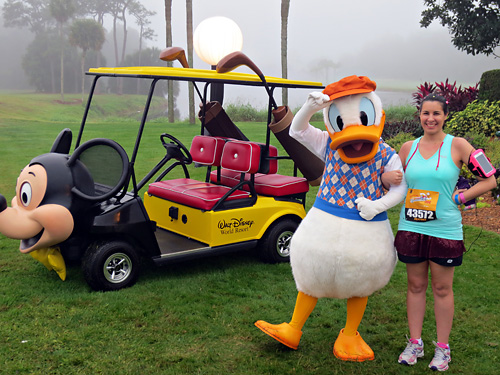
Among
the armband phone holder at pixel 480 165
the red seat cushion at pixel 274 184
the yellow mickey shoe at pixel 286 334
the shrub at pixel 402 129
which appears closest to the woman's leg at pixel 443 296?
the armband phone holder at pixel 480 165

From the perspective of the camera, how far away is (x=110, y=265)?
4520 mm

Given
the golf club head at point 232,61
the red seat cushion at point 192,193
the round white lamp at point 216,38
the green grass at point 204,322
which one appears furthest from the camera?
the round white lamp at point 216,38

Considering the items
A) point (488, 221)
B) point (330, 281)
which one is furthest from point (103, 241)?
point (488, 221)

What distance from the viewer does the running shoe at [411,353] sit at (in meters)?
3.44

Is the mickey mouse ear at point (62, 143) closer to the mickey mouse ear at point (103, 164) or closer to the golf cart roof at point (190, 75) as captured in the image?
the mickey mouse ear at point (103, 164)

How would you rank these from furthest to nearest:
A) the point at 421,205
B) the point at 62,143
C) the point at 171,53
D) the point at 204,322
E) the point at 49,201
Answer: the point at 171,53 → the point at 62,143 → the point at 49,201 → the point at 204,322 → the point at 421,205

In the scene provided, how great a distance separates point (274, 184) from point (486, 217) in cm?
321

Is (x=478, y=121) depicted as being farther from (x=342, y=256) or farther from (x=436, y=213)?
(x=342, y=256)

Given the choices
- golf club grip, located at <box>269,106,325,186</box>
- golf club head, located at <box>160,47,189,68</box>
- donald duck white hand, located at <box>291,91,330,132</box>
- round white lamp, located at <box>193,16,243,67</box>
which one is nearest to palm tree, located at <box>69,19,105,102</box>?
round white lamp, located at <box>193,16,243,67</box>

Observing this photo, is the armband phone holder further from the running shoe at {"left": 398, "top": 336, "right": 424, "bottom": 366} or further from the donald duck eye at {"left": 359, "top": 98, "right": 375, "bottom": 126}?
the running shoe at {"left": 398, "top": 336, "right": 424, "bottom": 366}

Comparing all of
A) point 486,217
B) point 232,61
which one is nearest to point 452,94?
point 486,217

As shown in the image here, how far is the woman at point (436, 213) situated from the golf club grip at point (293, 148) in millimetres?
1586

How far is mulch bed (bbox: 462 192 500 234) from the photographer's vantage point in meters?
6.65

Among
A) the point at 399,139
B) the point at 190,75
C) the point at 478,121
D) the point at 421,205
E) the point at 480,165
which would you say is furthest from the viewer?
the point at 399,139
